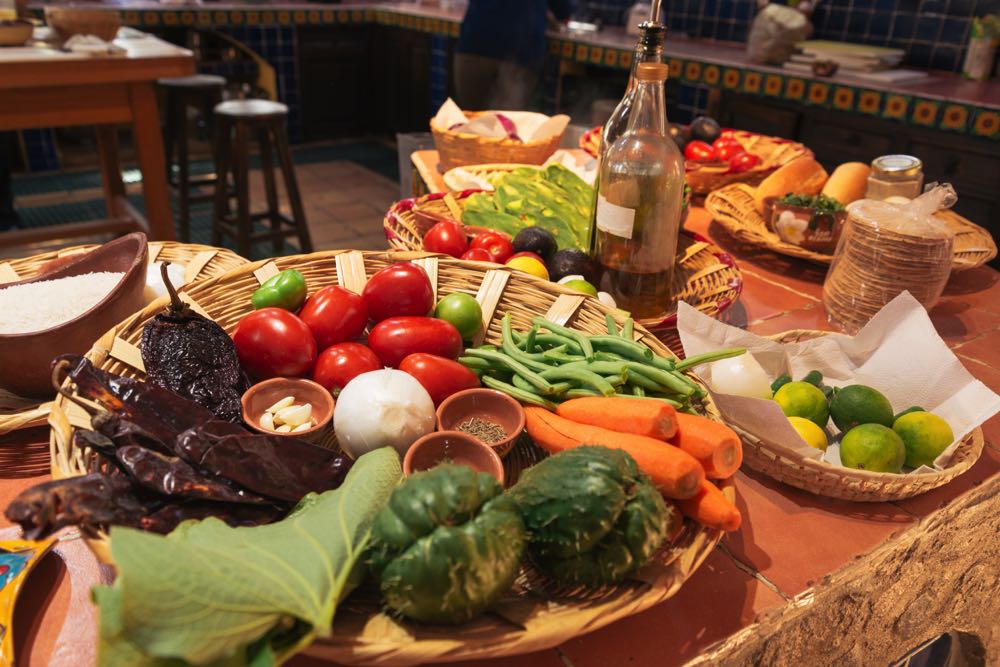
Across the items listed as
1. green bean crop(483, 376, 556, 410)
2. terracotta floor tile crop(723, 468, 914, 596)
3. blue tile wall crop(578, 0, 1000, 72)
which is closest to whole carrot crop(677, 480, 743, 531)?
terracotta floor tile crop(723, 468, 914, 596)

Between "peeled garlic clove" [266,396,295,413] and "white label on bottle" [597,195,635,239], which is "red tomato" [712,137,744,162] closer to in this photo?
"white label on bottle" [597,195,635,239]

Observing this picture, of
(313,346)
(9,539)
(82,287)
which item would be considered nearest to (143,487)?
(9,539)

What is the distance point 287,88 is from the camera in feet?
22.9

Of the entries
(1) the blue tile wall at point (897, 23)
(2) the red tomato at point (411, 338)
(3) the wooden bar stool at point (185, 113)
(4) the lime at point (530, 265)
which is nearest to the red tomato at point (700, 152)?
(4) the lime at point (530, 265)

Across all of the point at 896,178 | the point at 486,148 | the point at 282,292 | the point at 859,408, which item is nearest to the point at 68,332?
the point at 282,292

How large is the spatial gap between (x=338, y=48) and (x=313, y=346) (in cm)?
671

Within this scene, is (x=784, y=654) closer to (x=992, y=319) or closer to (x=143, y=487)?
(x=143, y=487)

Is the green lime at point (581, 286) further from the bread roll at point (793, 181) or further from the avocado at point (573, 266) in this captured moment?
the bread roll at point (793, 181)

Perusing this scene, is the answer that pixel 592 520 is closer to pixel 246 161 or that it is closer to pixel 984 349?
pixel 984 349

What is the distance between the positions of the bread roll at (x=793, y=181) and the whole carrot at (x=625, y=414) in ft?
3.79

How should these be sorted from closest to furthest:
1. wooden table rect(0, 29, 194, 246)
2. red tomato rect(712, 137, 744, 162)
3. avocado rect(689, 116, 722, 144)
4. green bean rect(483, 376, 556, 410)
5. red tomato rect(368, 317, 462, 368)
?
1. green bean rect(483, 376, 556, 410)
2. red tomato rect(368, 317, 462, 368)
3. red tomato rect(712, 137, 744, 162)
4. avocado rect(689, 116, 722, 144)
5. wooden table rect(0, 29, 194, 246)

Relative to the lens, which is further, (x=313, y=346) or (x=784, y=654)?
(x=313, y=346)

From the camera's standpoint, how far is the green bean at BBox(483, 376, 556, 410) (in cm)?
100

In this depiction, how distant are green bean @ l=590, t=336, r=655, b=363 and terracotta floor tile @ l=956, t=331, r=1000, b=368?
81cm
